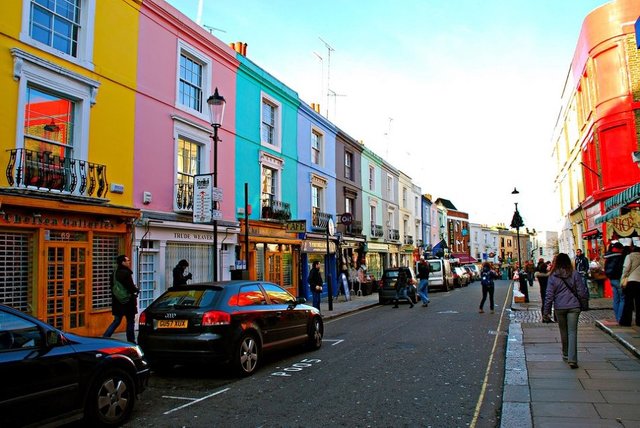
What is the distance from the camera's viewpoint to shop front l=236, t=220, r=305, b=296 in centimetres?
1759

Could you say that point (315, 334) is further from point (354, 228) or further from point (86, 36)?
point (354, 228)

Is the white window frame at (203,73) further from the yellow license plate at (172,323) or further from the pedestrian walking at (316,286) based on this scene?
the yellow license plate at (172,323)

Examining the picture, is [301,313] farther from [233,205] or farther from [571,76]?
[571,76]

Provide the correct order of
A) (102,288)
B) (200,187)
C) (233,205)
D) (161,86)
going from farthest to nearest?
(233,205) < (161,86) < (200,187) < (102,288)

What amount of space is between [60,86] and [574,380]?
11.1 m

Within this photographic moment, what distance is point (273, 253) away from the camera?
765 inches

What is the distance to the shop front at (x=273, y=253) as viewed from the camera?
17.6 metres

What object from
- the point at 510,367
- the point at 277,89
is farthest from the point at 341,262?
the point at 510,367

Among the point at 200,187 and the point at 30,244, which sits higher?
the point at 200,187

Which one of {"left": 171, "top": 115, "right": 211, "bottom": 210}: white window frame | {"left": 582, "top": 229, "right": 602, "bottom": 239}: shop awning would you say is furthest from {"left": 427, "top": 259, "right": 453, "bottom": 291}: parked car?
{"left": 171, "top": 115, "right": 211, "bottom": 210}: white window frame

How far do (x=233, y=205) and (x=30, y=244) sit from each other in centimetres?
748

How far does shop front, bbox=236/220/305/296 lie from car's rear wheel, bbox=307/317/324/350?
23.9 ft

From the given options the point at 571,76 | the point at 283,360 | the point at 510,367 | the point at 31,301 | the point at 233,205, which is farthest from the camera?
the point at 571,76

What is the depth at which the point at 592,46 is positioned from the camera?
64.0 ft
